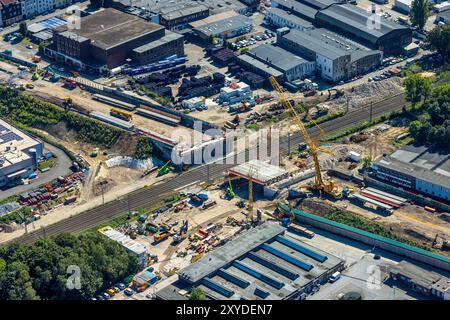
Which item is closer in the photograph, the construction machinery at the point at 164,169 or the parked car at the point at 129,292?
the parked car at the point at 129,292

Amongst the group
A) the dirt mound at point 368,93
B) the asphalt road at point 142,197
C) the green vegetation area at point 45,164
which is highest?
the dirt mound at point 368,93

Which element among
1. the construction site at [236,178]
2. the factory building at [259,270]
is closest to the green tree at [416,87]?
the construction site at [236,178]

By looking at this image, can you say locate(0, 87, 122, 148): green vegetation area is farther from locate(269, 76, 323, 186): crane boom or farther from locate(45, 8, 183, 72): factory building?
locate(269, 76, 323, 186): crane boom

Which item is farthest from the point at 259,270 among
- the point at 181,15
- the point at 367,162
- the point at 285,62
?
the point at 181,15

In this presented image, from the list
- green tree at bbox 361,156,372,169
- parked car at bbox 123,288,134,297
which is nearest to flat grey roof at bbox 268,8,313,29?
green tree at bbox 361,156,372,169

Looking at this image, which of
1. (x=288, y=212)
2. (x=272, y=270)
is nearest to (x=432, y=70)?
(x=288, y=212)

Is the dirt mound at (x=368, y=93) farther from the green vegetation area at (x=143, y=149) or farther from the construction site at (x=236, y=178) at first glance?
the green vegetation area at (x=143, y=149)
